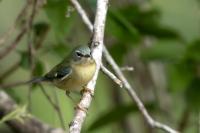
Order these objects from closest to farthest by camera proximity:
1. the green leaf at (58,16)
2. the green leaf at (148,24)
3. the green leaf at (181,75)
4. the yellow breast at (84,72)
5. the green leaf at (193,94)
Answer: the yellow breast at (84,72), the green leaf at (58,16), the green leaf at (181,75), the green leaf at (193,94), the green leaf at (148,24)

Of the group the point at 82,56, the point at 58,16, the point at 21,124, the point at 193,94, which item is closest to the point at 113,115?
the point at 193,94

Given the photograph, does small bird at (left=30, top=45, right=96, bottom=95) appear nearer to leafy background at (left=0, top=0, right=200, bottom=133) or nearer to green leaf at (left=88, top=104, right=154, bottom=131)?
leafy background at (left=0, top=0, right=200, bottom=133)

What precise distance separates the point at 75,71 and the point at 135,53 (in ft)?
7.56

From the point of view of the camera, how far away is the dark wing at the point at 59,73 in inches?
161

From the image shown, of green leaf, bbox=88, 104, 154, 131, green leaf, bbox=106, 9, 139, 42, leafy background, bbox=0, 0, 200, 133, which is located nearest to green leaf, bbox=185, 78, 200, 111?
leafy background, bbox=0, 0, 200, 133

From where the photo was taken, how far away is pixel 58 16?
4211mm

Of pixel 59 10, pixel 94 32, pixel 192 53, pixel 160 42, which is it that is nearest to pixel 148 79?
pixel 160 42

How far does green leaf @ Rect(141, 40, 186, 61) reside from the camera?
188 inches

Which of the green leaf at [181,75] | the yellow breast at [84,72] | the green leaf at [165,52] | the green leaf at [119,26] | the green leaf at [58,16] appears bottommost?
the green leaf at [181,75]

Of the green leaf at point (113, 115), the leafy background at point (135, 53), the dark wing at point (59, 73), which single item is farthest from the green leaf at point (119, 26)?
the green leaf at point (113, 115)

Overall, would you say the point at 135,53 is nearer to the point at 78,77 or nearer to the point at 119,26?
the point at 119,26

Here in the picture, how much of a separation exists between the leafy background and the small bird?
262 millimetres

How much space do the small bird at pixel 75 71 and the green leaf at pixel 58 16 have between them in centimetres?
20

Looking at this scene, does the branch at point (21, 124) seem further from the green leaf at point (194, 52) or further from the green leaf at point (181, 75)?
the green leaf at point (194, 52)
